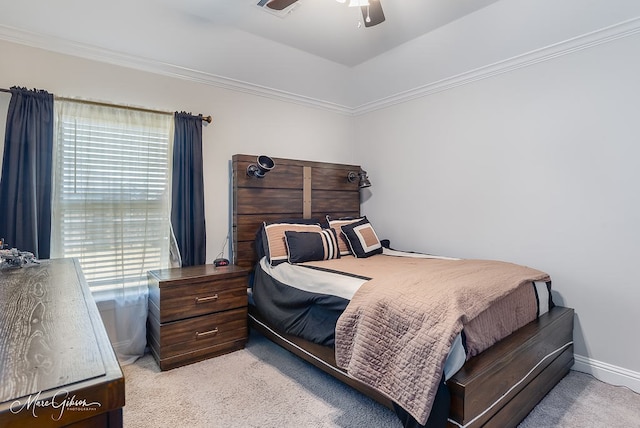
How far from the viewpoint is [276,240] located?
313 centimetres

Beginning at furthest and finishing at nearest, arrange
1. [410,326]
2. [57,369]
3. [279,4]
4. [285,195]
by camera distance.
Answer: [285,195]
[279,4]
[410,326]
[57,369]

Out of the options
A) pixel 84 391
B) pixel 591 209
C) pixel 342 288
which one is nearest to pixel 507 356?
pixel 342 288

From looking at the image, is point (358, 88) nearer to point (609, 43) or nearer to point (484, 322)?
point (609, 43)

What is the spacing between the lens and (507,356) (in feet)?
5.92

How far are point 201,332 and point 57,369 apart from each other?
2.20 m

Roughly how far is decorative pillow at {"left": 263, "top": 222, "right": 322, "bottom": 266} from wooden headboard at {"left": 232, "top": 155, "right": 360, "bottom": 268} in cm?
24

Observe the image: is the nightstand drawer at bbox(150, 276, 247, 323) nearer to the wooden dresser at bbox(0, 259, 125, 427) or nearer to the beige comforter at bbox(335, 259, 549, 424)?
the beige comforter at bbox(335, 259, 549, 424)

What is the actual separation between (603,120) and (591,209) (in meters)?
0.64

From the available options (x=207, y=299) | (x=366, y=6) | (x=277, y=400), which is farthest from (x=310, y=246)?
(x=366, y=6)

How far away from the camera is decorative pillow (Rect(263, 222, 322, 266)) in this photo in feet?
10.0

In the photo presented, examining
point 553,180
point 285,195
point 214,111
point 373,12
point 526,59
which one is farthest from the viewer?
point 285,195

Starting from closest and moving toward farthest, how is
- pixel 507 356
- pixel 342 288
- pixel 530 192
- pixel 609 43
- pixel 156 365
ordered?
pixel 507 356 < pixel 342 288 < pixel 609 43 < pixel 156 365 < pixel 530 192

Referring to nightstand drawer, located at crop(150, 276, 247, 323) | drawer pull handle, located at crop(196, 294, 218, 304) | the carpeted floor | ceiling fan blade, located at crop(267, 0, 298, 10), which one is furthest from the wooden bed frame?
ceiling fan blade, located at crop(267, 0, 298, 10)

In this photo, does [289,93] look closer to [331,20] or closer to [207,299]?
[331,20]
